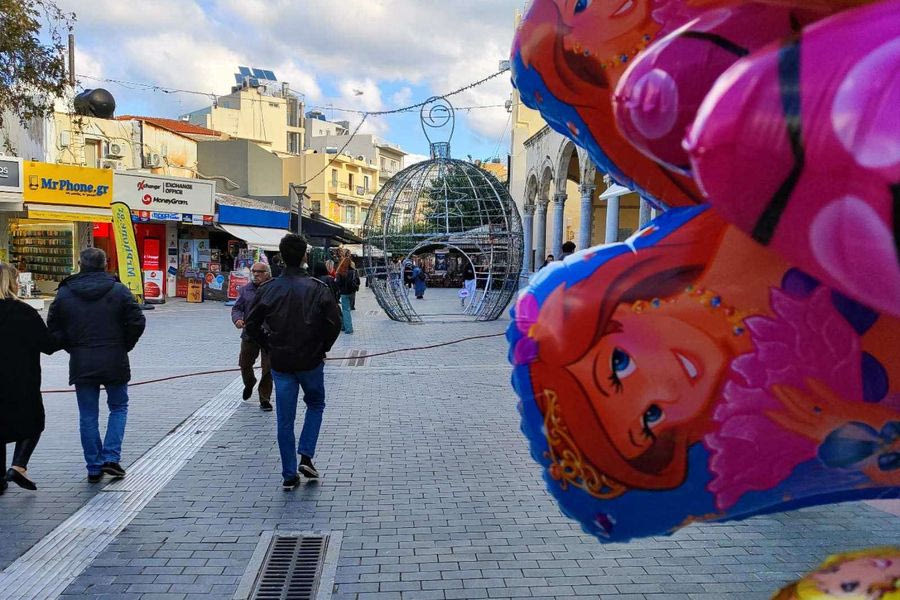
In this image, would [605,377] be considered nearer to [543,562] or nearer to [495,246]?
[543,562]

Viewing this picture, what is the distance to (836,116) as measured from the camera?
111cm

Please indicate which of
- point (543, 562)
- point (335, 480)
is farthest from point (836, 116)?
point (335, 480)

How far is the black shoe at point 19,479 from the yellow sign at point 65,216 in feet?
50.4

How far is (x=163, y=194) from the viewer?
68.3 feet

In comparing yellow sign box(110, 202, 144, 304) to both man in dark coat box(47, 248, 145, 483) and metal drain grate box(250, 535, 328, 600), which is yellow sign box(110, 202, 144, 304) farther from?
metal drain grate box(250, 535, 328, 600)

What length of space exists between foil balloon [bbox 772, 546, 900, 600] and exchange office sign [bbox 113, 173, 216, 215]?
21.1 metres

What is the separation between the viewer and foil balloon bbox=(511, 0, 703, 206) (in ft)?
6.08

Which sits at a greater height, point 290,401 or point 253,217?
point 253,217

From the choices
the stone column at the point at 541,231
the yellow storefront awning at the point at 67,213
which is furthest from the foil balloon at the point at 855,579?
the stone column at the point at 541,231

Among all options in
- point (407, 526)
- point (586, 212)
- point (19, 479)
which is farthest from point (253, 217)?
point (407, 526)

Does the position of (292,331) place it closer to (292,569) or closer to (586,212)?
(292,569)

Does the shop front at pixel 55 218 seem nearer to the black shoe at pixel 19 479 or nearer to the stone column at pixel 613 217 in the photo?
the stone column at pixel 613 217

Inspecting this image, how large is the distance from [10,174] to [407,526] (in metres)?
16.9

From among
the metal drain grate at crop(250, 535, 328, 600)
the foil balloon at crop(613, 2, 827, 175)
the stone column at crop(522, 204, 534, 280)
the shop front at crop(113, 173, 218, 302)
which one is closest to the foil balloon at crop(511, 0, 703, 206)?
the foil balloon at crop(613, 2, 827, 175)
